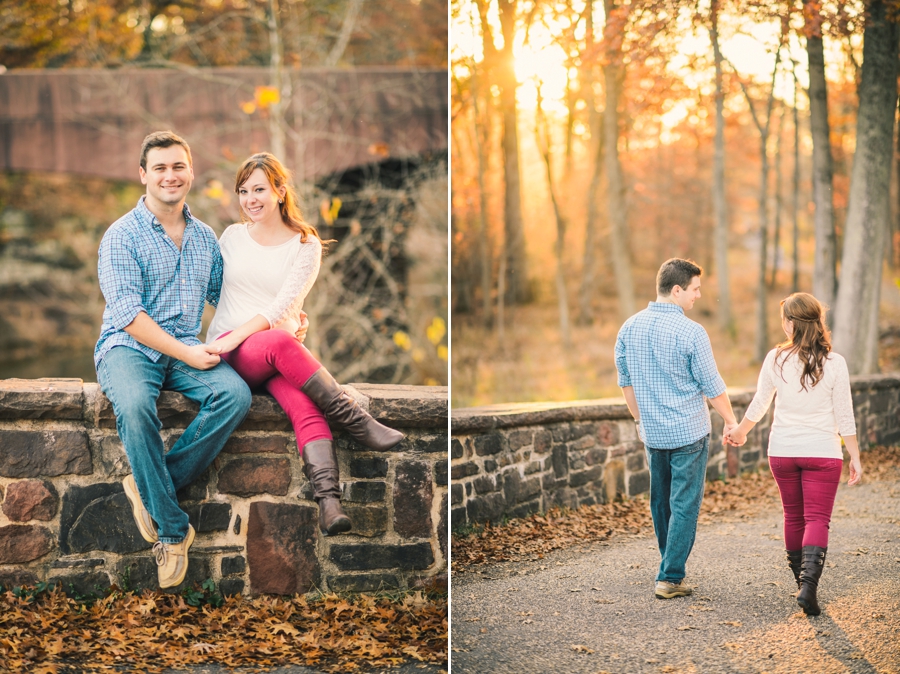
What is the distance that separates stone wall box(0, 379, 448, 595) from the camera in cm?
355

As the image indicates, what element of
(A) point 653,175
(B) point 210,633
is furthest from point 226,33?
(B) point 210,633

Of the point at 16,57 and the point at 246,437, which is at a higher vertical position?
the point at 16,57

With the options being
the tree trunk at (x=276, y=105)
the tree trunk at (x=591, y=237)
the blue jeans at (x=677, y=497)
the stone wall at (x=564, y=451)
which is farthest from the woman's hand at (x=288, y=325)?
the tree trunk at (x=591, y=237)

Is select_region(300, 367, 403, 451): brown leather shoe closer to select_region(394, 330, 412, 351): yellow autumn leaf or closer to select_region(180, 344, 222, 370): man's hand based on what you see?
select_region(180, 344, 222, 370): man's hand

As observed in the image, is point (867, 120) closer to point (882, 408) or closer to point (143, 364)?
point (882, 408)

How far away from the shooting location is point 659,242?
1691 centimetres

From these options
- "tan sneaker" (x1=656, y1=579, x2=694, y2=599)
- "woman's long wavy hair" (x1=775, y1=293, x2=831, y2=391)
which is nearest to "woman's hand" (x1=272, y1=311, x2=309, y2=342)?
"tan sneaker" (x1=656, y1=579, x2=694, y2=599)

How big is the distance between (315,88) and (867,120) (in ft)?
25.4

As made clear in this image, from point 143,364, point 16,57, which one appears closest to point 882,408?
point 143,364

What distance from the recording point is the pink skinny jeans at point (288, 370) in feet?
11.4

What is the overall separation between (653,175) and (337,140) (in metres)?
8.36

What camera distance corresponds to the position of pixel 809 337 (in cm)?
336

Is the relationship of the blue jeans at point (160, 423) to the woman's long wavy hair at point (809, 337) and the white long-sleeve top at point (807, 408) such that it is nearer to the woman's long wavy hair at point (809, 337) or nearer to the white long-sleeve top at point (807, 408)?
the white long-sleeve top at point (807, 408)

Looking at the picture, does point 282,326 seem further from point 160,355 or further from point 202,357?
point 160,355
